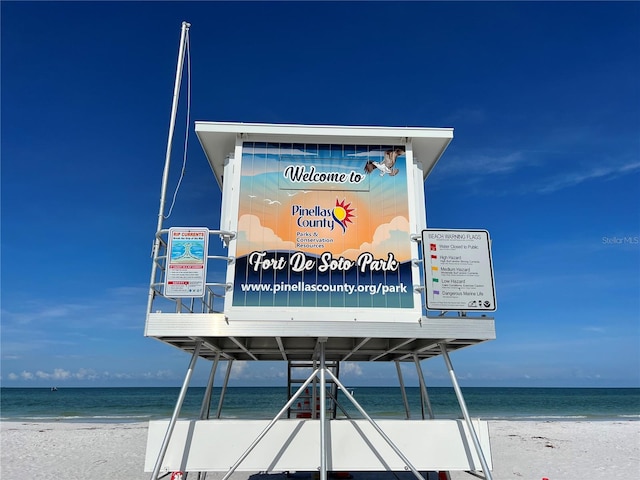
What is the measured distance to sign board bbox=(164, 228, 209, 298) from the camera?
740cm

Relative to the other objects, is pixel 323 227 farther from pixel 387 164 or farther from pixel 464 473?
pixel 464 473

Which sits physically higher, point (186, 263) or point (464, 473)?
point (186, 263)

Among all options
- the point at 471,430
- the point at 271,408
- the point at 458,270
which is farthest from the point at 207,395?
the point at 271,408

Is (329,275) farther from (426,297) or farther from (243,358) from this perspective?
(243,358)

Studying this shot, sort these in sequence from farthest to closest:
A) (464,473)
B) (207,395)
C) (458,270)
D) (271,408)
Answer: (271,408), (464,473), (207,395), (458,270)

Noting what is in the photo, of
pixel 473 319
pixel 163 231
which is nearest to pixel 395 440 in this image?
pixel 473 319

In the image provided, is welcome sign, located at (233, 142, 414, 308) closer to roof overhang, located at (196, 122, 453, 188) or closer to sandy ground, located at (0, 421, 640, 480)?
roof overhang, located at (196, 122, 453, 188)

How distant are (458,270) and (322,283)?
2.47 metres

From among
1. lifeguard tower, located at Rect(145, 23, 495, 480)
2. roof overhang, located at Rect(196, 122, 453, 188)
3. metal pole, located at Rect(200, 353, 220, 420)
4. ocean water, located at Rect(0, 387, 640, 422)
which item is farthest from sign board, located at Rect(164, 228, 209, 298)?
ocean water, located at Rect(0, 387, 640, 422)

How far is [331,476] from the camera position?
13883 millimetres

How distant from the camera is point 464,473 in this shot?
16.9 meters

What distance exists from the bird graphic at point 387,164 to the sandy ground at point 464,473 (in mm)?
11230

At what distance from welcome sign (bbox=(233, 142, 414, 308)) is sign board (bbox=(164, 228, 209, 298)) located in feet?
2.54

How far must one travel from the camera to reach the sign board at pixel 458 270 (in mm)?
7543
